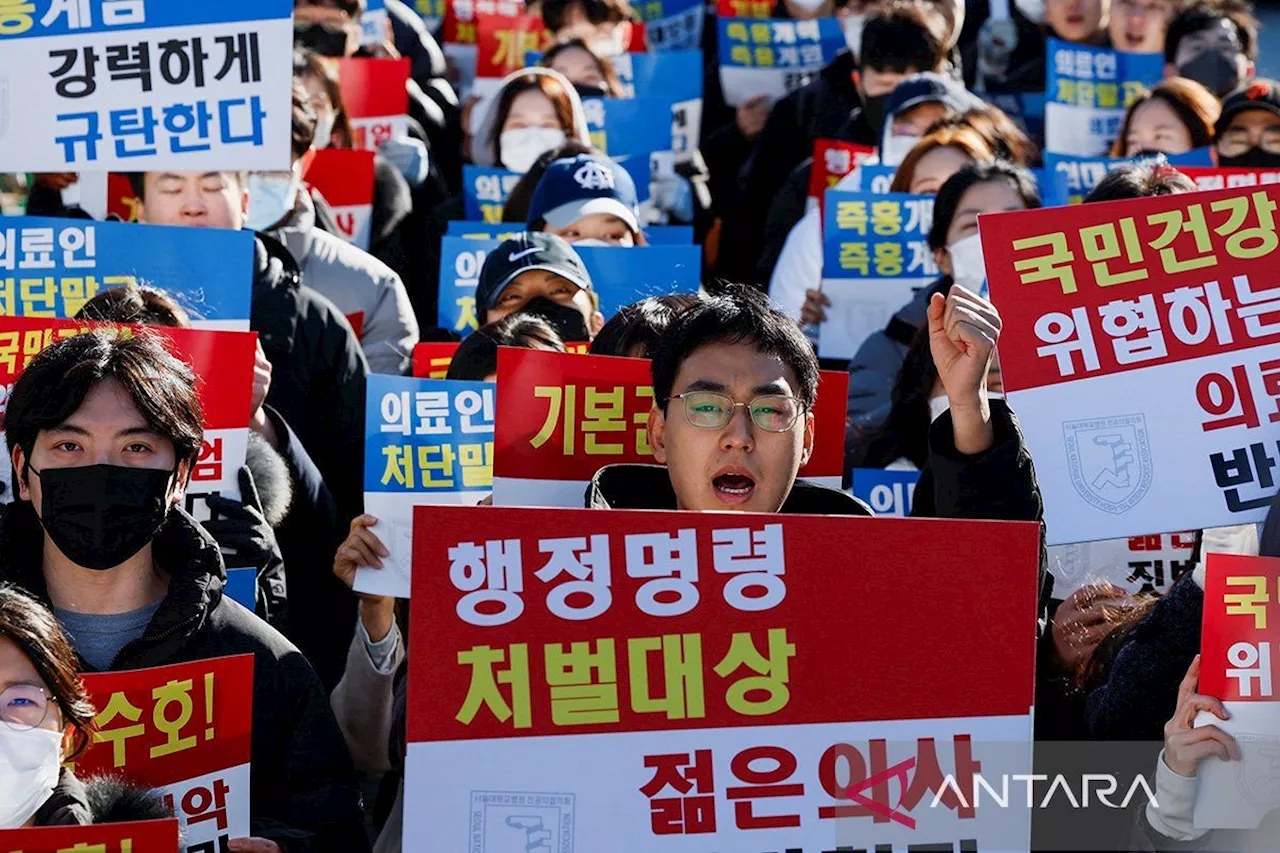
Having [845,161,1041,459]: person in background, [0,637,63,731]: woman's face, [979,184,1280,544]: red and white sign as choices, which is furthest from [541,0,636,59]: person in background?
[0,637,63,731]: woman's face

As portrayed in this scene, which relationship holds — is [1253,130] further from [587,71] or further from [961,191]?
[587,71]

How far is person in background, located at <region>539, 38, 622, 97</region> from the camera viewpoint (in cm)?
913

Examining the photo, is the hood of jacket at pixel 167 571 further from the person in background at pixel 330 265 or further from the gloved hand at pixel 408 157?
the gloved hand at pixel 408 157

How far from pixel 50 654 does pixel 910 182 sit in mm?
4596

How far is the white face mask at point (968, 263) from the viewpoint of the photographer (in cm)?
626

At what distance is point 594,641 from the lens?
3295mm

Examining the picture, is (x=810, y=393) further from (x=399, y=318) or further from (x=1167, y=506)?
(x=399, y=318)

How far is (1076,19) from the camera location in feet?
32.9

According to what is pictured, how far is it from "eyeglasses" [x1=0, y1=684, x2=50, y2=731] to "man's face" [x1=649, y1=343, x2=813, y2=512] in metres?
1.26

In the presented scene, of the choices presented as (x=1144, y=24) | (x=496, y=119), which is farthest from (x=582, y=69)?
(x=1144, y=24)

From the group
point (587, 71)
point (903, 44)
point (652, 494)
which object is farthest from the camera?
point (587, 71)

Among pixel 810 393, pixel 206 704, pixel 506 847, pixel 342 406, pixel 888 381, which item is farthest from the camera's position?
pixel 888 381

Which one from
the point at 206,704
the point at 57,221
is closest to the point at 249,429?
the point at 57,221

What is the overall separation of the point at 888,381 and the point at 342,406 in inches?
72.4
